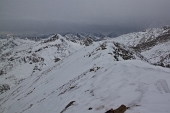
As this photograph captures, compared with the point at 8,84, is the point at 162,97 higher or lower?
→ higher

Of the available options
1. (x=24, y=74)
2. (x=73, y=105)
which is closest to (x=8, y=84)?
(x=24, y=74)

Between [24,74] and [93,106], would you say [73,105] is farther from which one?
[24,74]

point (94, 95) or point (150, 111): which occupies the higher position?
point (150, 111)

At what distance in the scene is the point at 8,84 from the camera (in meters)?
170

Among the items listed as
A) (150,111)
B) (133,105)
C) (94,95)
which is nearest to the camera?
(150,111)

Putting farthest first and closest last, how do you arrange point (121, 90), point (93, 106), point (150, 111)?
point (121, 90), point (93, 106), point (150, 111)

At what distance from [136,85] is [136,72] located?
2543 millimetres

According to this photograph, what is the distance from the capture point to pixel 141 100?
8508mm

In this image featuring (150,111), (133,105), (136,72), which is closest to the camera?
(150,111)

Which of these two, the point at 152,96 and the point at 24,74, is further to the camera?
the point at 24,74

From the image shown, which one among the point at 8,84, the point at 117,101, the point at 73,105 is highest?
the point at 117,101

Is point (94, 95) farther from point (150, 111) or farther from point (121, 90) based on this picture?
point (150, 111)

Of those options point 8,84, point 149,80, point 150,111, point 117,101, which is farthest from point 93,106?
point 8,84

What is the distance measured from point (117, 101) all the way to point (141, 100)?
1506 mm
